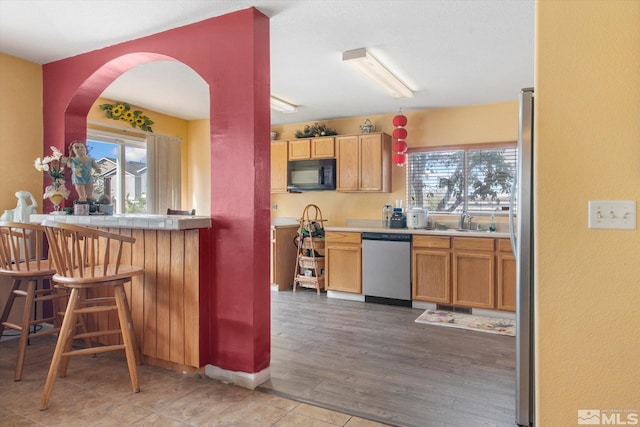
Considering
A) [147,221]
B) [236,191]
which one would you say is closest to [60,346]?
[147,221]

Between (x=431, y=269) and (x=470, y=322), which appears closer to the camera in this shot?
(x=470, y=322)

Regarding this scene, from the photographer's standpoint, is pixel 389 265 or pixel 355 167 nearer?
pixel 389 265

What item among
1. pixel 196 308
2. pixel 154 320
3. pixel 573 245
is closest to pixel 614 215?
pixel 573 245

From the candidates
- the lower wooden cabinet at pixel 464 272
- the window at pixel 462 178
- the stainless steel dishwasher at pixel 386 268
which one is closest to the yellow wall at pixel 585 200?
the lower wooden cabinet at pixel 464 272

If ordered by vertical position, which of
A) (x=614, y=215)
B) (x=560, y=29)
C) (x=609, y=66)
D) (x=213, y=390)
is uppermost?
(x=560, y=29)

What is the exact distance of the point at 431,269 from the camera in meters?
4.36

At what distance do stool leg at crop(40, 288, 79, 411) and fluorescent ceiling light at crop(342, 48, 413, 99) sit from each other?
2.53 m

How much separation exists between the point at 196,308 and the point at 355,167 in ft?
10.3

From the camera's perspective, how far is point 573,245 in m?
1.57

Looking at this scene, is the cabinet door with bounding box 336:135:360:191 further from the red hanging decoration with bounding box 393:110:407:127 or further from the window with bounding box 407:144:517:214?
the window with bounding box 407:144:517:214

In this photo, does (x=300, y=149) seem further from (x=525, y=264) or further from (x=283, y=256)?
(x=525, y=264)

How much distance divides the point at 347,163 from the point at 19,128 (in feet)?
11.3

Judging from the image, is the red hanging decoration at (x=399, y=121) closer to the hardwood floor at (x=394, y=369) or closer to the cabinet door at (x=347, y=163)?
the cabinet door at (x=347, y=163)

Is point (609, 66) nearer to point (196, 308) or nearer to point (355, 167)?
point (196, 308)
